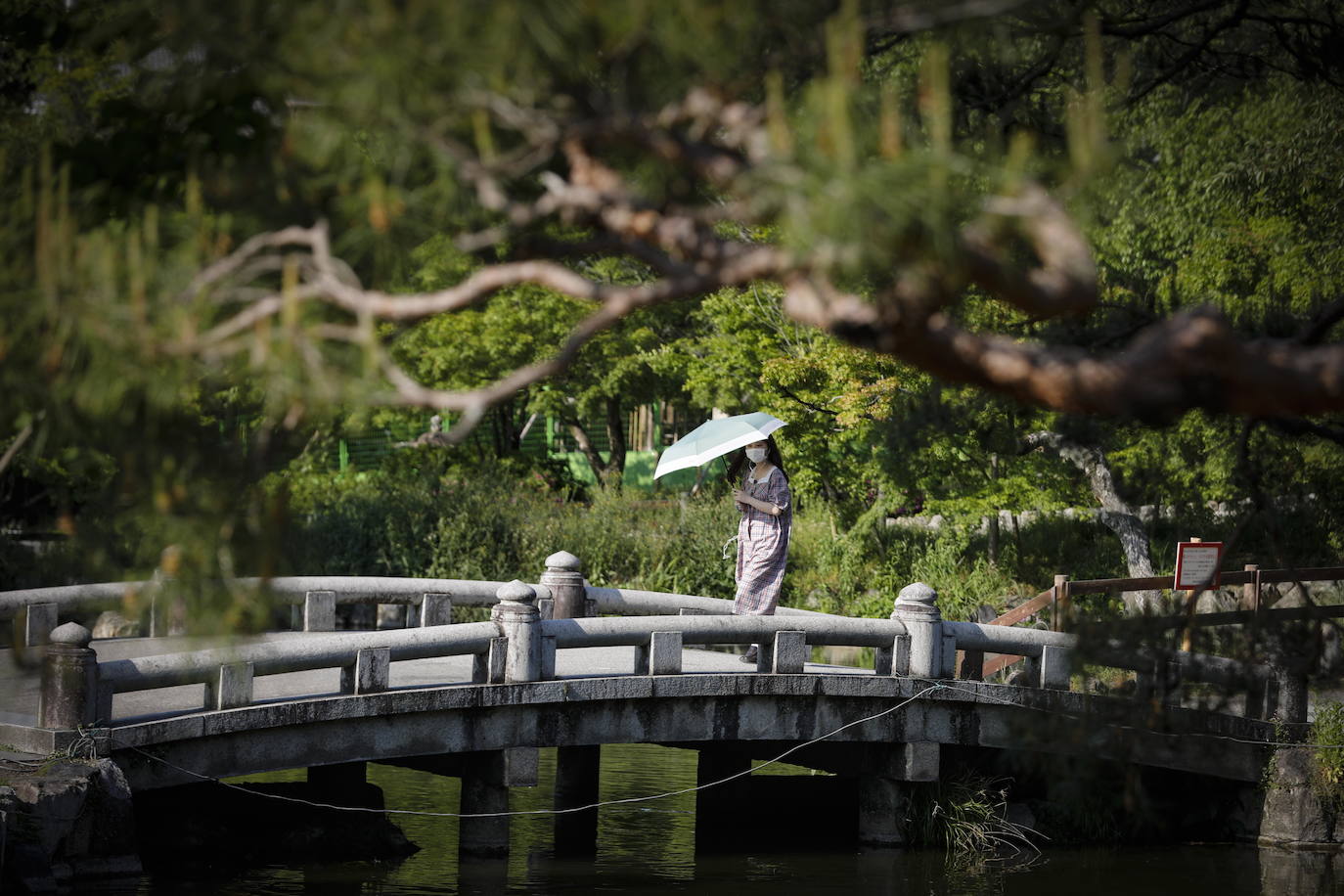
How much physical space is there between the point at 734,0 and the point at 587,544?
52.0 feet

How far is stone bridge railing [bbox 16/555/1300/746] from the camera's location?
9.10 metres

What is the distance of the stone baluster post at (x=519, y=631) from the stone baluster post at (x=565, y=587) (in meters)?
2.44

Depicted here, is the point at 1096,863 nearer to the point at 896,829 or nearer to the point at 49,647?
the point at 896,829

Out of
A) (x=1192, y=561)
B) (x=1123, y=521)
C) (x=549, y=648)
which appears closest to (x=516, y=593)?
(x=549, y=648)

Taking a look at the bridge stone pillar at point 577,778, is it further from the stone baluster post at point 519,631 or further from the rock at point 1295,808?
the rock at point 1295,808

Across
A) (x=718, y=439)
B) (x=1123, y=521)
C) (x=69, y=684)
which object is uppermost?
(x=718, y=439)

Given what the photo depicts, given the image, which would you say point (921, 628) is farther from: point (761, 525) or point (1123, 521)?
point (1123, 521)

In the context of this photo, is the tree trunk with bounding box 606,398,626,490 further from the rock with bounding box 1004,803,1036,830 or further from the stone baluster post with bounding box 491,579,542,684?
the stone baluster post with bounding box 491,579,542,684

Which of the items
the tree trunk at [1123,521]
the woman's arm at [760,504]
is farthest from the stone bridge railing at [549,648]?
the tree trunk at [1123,521]

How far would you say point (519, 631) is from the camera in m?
10.9

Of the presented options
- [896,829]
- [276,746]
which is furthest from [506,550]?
[276,746]

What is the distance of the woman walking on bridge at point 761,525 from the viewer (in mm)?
11758

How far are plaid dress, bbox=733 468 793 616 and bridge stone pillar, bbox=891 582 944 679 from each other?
0.97 m

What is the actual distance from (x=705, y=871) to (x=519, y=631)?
2442mm
